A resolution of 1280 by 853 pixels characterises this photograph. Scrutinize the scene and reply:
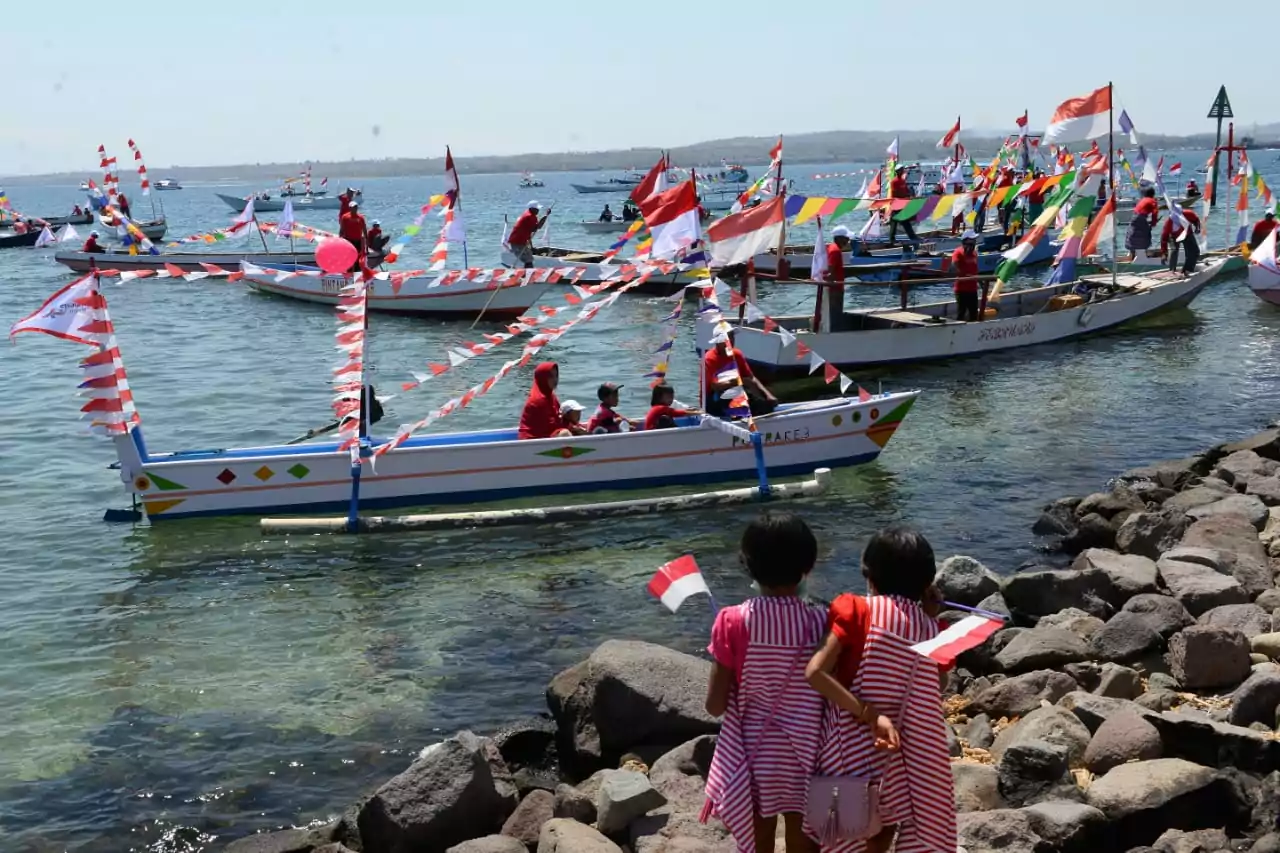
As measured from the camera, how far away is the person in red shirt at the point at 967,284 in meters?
23.2

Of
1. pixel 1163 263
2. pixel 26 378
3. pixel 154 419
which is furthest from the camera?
pixel 1163 263

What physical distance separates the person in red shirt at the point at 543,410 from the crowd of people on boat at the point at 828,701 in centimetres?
960

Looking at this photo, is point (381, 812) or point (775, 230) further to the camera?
point (775, 230)

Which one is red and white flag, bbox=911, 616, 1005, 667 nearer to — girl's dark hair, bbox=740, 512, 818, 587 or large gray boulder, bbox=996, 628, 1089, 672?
girl's dark hair, bbox=740, 512, 818, 587

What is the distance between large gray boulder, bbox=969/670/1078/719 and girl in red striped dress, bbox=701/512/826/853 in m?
4.00

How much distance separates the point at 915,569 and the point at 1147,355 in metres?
21.6

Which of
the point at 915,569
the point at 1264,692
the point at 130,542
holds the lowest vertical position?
the point at 130,542

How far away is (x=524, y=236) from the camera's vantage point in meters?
31.4

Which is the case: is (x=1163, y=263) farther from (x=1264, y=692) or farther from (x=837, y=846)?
(x=837, y=846)

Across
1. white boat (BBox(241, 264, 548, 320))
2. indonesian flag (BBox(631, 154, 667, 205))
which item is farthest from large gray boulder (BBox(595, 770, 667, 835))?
white boat (BBox(241, 264, 548, 320))

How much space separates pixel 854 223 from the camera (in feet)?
211

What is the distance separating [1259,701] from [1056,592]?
9.93 ft

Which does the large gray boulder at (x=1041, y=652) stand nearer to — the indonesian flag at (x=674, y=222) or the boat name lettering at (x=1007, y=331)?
the indonesian flag at (x=674, y=222)

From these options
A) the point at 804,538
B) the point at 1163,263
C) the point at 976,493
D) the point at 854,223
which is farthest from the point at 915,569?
the point at 854,223
